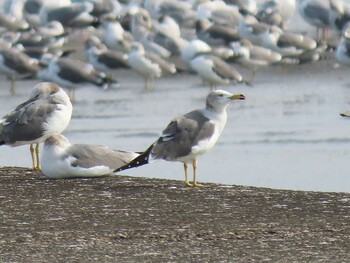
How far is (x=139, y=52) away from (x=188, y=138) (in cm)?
1222

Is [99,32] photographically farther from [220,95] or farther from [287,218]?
[287,218]

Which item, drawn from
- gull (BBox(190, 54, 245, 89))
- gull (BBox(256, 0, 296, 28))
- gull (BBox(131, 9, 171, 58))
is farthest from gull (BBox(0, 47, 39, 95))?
gull (BBox(256, 0, 296, 28))

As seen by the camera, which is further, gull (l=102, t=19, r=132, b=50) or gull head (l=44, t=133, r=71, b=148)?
gull (l=102, t=19, r=132, b=50)

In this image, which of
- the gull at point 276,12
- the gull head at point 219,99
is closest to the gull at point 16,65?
the gull at point 276,12

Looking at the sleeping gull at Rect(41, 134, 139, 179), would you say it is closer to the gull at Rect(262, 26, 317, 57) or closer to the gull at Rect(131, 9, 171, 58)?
the gull at Rect(262, 26, 317, 57)

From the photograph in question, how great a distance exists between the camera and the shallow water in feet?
36.2

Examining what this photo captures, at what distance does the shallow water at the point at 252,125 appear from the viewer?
11031 mm

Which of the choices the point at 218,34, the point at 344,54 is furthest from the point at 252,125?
the point at 218,34

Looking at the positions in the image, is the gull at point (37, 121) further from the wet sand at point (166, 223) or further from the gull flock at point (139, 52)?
the wet sand at point (166, 223)

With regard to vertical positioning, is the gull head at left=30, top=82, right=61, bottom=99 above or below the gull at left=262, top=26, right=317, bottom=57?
below

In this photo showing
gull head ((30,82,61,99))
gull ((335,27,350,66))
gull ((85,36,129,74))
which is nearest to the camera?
gull head ((30,82,61,99))

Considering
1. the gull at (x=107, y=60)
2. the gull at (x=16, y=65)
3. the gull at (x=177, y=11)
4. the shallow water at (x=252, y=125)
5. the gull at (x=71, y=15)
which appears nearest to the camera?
the shallow water at (x=252, y=125)

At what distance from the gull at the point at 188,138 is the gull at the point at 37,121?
3.21 feet

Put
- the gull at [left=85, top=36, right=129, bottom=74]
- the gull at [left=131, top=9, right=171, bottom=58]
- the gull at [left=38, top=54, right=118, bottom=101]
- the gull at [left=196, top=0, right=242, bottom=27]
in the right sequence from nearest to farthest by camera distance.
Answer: the gull at [left=38, top=54, right=118, bottom=101] → the gull at [left=85, top=36, right=129, bottom=74] → the gull at [left=131, top=9, right=171, bottom=58] → the gull at [left=196, top=0, right=242, bottom=27]
